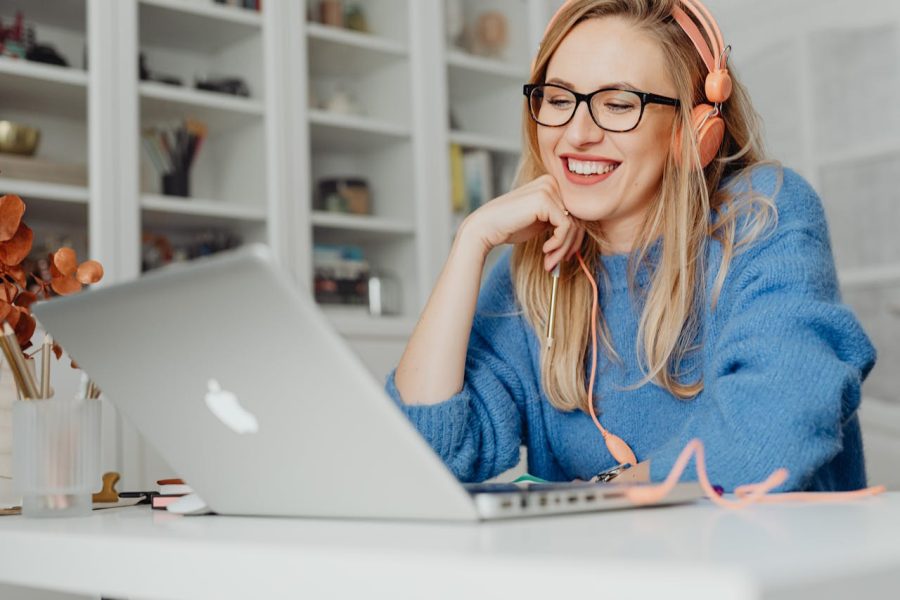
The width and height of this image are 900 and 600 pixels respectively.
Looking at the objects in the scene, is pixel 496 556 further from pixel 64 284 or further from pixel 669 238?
pixel 669 238

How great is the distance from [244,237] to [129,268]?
1.71 ft

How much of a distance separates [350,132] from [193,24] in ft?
2.09

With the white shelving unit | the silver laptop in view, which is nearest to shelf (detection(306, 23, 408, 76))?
the white shelving unit

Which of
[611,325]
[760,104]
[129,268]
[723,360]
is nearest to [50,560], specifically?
[723,360]

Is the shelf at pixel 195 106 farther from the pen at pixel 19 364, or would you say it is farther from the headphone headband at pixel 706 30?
the pen at pixel 19 364

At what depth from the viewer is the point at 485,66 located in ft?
12.5

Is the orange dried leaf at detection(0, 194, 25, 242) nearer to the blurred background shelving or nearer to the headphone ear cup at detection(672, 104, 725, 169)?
the headphone ear cup at detection(672, 104, 725, 169)

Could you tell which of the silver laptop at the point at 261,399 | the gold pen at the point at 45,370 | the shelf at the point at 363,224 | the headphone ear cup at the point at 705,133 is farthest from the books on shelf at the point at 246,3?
the silver laptop at the point at 261,399

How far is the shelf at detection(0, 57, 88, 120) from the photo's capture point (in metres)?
2.87

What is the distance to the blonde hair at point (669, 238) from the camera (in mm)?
1354

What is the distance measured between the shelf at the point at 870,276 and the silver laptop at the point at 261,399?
2.36 meters

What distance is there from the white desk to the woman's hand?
2.19 feet

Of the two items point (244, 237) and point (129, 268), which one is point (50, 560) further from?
point (244, 237)

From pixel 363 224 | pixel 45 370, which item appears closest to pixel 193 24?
pixel 363 224
